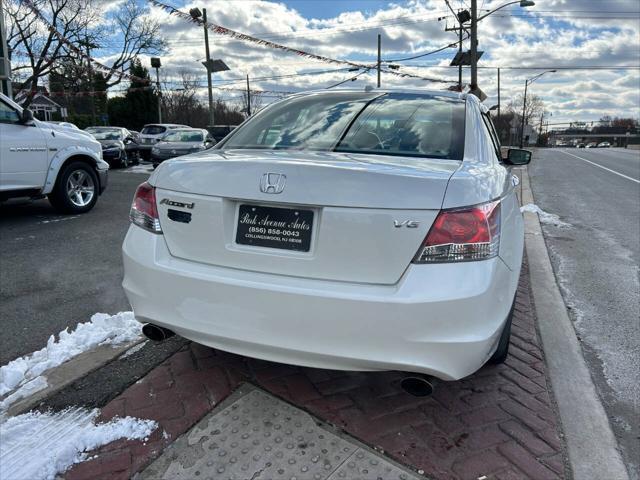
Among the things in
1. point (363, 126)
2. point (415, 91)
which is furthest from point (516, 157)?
point (363, 126)

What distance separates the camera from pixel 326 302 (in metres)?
2.08

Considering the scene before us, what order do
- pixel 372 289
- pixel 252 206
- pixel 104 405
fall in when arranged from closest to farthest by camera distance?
pixel 372 289 → pixel 252 206 → pixel 104 405

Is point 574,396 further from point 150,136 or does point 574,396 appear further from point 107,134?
point 150,136

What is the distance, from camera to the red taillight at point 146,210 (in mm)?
2531

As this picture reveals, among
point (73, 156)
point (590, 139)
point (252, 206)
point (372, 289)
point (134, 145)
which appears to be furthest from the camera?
point (590, 139)

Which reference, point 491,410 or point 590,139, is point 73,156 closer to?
point 491,410

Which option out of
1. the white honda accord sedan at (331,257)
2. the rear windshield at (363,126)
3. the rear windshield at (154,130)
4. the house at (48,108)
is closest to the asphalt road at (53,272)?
the white honda accord sedan at (331,257)

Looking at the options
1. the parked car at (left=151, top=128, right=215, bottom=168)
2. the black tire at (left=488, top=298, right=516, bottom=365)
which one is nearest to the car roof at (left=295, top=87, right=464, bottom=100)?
the black tire at (left=488, top=298, right=516, bottom=365)

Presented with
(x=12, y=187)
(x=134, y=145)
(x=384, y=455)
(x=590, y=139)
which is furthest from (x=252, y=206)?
(x=590, y=139)

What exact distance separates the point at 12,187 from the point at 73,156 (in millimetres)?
1083

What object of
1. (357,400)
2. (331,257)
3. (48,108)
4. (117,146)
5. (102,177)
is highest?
(48,108)

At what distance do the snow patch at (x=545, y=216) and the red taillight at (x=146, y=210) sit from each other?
7143 millimetres

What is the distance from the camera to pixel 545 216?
870cm

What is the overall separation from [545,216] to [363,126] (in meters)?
6.84
